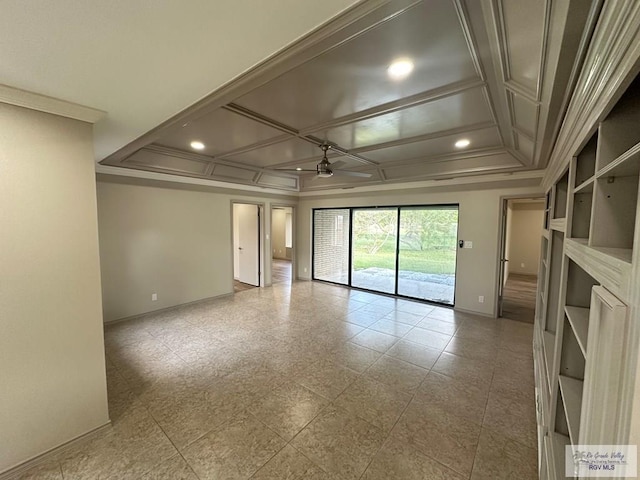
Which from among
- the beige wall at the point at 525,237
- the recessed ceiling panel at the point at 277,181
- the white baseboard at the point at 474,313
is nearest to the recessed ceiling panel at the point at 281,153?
the recessed ceiling panel at the point at 277,181

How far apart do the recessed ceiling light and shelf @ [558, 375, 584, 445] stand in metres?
2.11

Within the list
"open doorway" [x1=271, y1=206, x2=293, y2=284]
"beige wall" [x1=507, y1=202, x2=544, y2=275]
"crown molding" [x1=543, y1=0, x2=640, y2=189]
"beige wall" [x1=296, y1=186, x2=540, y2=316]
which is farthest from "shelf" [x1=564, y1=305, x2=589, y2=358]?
"open doorway" [x1=271, y1=206, x2=293, y2=284]

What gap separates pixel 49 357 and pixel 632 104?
3427mm

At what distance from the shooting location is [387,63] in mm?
1643

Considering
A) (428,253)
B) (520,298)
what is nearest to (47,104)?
(428,253)

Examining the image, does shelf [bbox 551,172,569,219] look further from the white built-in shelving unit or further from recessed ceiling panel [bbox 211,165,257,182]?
recessed ceiling panel [bbox 211,165,257,182]

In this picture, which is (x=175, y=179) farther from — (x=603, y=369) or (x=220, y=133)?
(x=603, y=369)

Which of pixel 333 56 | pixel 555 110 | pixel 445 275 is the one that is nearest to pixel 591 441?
pixel 555 110

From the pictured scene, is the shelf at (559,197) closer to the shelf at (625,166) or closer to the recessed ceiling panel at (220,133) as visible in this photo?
the shelf at (625,166)

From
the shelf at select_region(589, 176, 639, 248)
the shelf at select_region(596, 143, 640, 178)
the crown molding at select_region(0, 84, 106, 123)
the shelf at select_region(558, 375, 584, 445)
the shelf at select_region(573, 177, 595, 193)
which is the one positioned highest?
the crown molding at select_region(0, 84, 106, 123)

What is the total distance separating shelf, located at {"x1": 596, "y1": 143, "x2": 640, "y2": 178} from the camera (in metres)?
0.72

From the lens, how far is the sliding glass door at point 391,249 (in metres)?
4.98

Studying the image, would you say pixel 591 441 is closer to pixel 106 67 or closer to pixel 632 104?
pixel 632 104

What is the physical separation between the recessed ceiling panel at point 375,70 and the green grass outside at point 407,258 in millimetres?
3687
